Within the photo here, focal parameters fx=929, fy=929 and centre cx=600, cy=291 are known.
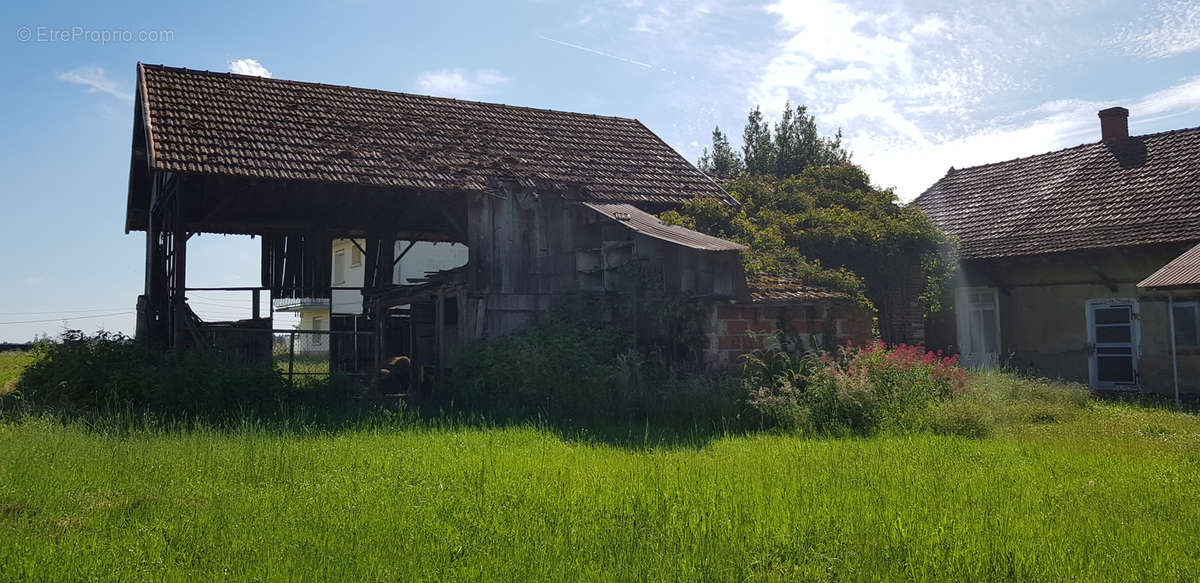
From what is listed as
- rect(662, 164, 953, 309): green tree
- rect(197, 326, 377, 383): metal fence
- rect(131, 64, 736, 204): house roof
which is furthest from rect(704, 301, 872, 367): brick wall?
rect(197, 326, 377, 383): metal fence

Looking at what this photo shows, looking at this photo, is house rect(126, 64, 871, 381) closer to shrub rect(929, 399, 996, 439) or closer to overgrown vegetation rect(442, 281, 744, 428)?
overgrown vegetation rect(442, 281, 744, 428)

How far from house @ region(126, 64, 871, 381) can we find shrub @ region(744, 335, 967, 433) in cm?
100

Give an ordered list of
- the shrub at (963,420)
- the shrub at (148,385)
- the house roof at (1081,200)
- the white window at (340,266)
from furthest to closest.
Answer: the white window at (340,266) → the house roof at (1081,200) → the shrub at (148,385) → the shrub at (963,420)

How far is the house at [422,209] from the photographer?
14.7 m

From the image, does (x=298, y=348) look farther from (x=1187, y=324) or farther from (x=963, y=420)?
(x=1187, y=324)

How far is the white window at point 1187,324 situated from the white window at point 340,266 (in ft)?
92.1

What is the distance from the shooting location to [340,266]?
121ft

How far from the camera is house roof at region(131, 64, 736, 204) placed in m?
15.7

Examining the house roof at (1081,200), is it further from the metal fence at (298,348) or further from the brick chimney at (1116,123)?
the metal fence at (298,348)

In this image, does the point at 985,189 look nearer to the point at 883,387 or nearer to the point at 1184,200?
the point at 1184,200

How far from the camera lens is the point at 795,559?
5.68 m

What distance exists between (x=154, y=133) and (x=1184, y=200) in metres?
19.0

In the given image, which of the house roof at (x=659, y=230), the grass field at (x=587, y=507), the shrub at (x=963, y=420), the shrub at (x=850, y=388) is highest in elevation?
the house roof at (x=659, y=230)

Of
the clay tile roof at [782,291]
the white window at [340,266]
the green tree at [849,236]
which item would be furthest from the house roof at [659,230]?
the white window at [340,266]
